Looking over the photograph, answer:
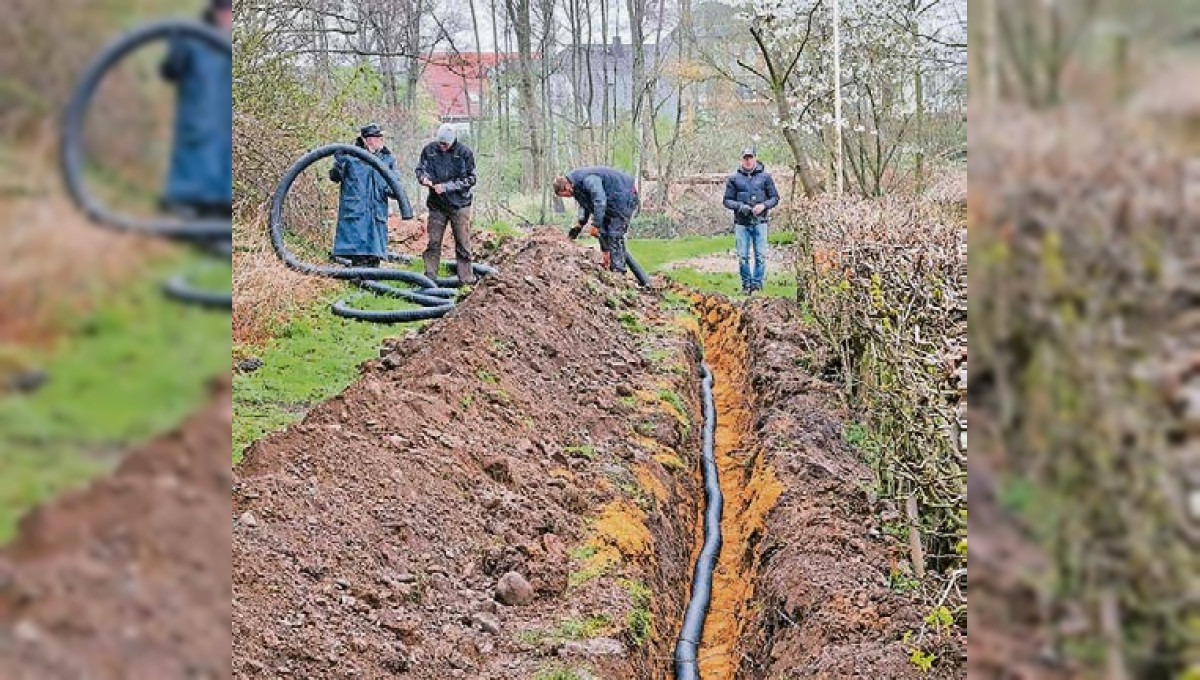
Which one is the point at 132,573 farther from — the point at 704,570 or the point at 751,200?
the point at 751,200

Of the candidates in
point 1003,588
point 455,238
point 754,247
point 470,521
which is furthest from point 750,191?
point 1003,588

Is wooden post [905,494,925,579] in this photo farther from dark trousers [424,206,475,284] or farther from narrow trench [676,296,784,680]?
dark trousers [424,206,475,284]

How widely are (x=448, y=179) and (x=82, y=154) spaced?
10485mm

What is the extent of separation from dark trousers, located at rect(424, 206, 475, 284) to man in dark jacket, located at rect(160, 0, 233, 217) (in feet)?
33.8

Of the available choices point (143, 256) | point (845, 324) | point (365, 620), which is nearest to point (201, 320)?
point (143, 256)

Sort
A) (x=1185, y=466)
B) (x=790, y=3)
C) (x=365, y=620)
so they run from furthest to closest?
(x=790, y=3)
(x=365, y=620)
(x=1185, y=466)

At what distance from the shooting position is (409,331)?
9.79m

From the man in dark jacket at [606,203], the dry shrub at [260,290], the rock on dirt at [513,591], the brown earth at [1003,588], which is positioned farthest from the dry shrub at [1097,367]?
the man in dark jacket at [606,203]

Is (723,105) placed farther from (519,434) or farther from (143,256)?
(143,256)

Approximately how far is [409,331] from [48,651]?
29.4 ft

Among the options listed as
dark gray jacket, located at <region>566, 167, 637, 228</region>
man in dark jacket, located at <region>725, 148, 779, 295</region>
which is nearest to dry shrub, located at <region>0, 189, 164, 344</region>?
dark gray jacket, located at <region>566, 167, 637, 228</region>

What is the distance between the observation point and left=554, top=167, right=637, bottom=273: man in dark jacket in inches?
493

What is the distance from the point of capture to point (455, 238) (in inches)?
455

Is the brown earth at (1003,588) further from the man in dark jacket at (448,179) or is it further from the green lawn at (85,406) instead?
the man in dark jacket at (448,179)
